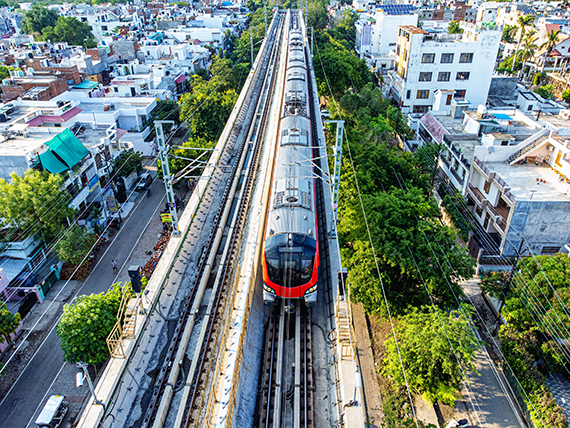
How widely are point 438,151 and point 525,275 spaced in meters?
17.2

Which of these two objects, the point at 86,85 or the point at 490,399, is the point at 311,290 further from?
the point at 86,85

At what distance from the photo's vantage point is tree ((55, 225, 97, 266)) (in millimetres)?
27672

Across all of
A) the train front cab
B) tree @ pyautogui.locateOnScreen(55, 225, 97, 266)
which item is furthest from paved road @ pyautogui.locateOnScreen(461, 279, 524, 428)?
tree @ pyautogui.locateOnScreen(55, 225, 97, 266)

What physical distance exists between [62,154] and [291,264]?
22.6 m

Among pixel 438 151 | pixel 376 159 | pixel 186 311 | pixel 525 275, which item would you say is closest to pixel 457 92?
pixel 438 151

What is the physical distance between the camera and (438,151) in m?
36.2

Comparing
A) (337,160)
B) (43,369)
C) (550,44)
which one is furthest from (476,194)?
(550,44)

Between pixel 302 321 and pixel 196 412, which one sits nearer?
pixel 196 412

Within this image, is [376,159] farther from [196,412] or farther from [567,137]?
[196,412]

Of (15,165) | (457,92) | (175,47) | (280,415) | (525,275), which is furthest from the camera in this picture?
(175,47)

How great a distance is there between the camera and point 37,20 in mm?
98000

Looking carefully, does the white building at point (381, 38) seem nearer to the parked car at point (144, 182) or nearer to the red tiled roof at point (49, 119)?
the parked car at point (144, 182)

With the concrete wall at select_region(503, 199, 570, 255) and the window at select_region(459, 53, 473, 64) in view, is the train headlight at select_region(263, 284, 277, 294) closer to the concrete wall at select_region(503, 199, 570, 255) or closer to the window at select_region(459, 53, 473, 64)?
the concrete wall at select_region(503, 199, 570, 255)

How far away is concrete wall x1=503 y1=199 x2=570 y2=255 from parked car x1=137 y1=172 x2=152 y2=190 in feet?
104
